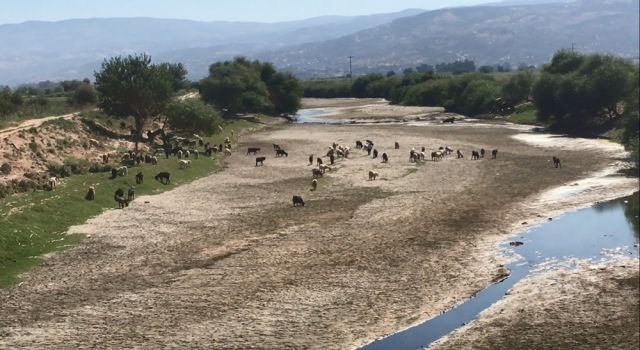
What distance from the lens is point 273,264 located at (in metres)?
26.5

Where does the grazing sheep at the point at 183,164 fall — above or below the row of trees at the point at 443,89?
below

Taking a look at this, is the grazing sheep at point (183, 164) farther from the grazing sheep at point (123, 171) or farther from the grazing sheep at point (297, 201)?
the grazing sheep at point (297, 201)

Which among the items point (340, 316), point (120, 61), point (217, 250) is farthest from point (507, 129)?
point (340, 316)

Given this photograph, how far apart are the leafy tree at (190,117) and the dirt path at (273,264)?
60.6ft

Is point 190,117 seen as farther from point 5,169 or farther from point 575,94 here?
point 575,94

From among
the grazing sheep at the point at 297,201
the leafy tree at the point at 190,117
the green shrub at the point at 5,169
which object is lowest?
the grazing sheep at the point at 297,201

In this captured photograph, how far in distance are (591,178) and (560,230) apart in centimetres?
1546

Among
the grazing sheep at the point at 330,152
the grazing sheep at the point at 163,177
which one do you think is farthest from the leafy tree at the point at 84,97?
the grazing sheep at the point at 163,177

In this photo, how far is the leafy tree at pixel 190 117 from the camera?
65.5 metres

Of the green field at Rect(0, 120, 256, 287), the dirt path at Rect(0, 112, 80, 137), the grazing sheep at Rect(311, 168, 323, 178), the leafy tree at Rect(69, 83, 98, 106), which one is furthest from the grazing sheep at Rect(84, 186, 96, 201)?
the leafy tree at Rect(69, 83, 98, 106)

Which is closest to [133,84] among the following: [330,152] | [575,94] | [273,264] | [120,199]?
[330,152]

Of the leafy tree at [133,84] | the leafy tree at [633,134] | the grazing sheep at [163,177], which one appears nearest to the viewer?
the leafy tree at [633,134]

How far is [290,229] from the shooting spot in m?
32.5

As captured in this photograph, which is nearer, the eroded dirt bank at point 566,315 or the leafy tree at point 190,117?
the eroded dirt bank at point 566,315
